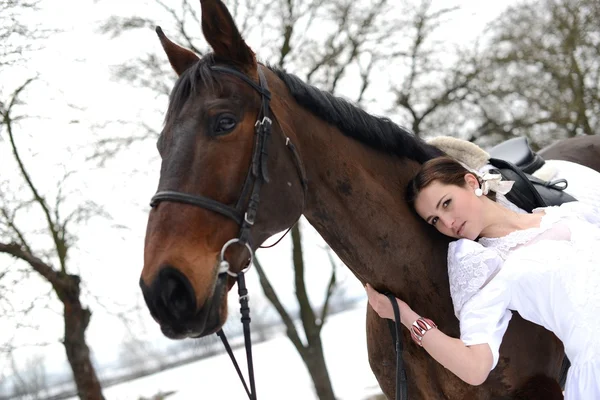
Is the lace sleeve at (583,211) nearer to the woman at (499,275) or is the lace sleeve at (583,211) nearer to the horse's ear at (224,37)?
the woman at (499,275)

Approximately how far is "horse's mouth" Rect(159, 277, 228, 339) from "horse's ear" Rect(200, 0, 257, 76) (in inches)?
32.3

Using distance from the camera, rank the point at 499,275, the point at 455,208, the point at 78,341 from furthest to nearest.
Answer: the point at 78,341 < the point at 455,208 < the point at 499,275

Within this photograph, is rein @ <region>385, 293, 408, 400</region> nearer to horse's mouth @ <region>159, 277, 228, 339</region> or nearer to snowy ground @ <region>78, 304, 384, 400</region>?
horse's mouth @ <region>159, 277, 228, 339</region>

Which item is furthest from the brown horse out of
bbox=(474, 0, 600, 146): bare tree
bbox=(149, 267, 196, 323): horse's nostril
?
bbox=(474, 0, 600, 146): bare tree

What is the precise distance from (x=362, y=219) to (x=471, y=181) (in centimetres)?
49

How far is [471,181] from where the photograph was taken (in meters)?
2.24

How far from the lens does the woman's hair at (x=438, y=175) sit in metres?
2.17

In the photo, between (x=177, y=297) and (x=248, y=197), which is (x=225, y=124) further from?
(x=177, y=297)

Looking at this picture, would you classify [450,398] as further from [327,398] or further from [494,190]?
[327,398]

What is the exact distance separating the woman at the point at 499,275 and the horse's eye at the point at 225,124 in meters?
0.84

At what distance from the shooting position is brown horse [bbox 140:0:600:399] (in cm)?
163

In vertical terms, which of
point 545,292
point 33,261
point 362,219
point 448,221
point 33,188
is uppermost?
point 33,188

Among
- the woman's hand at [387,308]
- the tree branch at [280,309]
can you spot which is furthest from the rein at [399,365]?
the tree branch at [280,309]

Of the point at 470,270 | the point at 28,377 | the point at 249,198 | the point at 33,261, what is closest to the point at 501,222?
the point at 470,270
